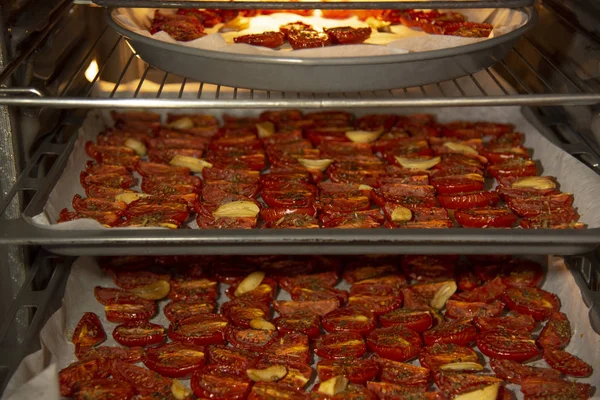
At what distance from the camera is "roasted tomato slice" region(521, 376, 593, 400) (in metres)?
1.79

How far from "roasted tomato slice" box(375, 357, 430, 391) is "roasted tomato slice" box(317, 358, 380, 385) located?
0.03m

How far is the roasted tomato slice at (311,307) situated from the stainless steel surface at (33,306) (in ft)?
1.92

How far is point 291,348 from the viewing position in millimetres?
1920

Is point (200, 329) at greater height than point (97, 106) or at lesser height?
lesser

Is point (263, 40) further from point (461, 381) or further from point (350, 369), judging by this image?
point (461, 381)

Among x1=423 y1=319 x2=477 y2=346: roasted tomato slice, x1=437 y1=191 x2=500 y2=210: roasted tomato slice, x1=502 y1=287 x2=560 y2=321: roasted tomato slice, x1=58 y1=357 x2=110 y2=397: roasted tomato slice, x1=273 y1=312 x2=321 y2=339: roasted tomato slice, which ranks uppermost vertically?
x1=437 y1=191 x2=500 y2=210: roasted tomato slice

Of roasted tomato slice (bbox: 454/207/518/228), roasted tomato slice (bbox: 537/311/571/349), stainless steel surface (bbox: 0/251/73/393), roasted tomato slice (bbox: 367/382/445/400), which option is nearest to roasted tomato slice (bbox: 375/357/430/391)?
roasted tomato slice (bbox: 367/382/445/400)

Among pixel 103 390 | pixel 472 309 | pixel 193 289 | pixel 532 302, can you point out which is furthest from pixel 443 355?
pixel 103 390

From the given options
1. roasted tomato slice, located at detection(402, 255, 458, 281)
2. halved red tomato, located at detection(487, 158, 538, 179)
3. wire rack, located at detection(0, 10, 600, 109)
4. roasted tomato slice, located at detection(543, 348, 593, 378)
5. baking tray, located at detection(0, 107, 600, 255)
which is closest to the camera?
wire rack, located at detection(0, 10, 600, 109)

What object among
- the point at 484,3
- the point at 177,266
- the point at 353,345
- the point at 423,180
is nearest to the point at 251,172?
the point at 177,266

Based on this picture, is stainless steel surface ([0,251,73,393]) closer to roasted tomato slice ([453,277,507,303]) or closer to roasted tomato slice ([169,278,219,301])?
roasted tomato slice ([169,278,219,301])

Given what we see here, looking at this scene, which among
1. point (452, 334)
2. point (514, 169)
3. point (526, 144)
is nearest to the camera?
point (452, 334)

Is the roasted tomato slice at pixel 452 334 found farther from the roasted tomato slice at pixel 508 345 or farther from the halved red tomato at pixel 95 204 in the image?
the halved red tomato at pixel 95 204

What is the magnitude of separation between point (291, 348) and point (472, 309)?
0.52m
